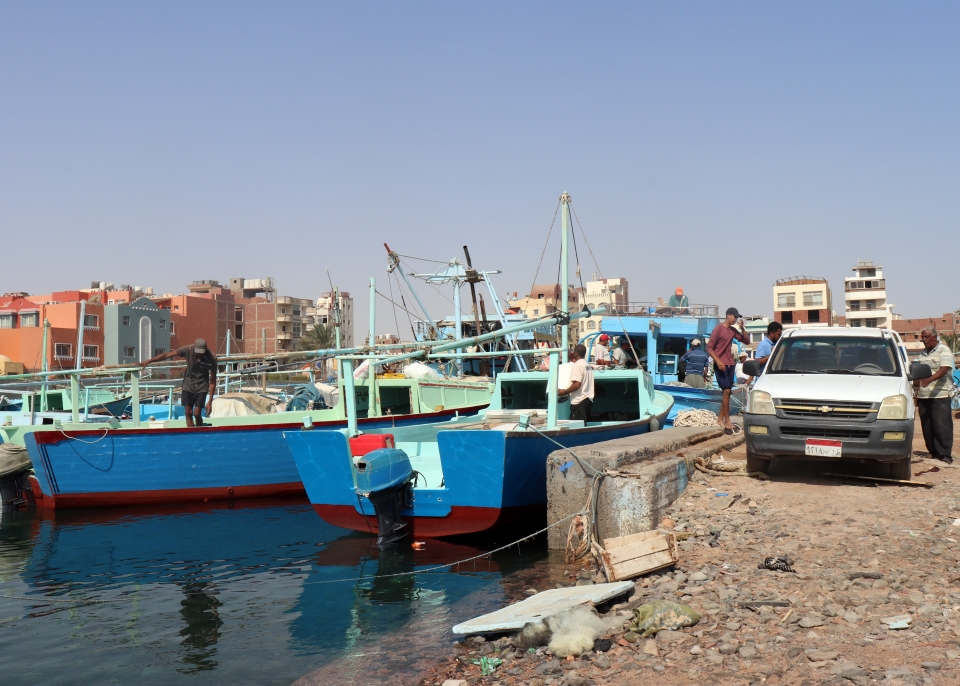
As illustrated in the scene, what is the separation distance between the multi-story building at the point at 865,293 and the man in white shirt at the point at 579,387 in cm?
9759

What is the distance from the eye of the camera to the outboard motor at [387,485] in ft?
30.8

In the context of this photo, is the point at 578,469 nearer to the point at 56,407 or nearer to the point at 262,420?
the point at 262,420

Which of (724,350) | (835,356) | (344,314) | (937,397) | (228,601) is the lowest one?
(228,601)

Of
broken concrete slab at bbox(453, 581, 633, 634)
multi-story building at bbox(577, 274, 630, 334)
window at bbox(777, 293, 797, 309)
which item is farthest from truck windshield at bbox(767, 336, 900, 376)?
window at bbox(777, 293, 797, 309)

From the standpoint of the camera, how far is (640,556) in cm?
684

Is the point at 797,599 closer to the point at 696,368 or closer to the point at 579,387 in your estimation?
the point at 579,387

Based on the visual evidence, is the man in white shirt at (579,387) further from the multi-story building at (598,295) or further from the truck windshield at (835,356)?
the multi-story building at (598,295)

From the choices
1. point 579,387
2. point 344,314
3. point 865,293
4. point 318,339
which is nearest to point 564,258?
point 579,387

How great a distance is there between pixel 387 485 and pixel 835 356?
17.9 ft

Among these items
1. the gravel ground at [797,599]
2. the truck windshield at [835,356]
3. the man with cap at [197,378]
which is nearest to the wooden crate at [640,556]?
the gravel ground at [797,599]

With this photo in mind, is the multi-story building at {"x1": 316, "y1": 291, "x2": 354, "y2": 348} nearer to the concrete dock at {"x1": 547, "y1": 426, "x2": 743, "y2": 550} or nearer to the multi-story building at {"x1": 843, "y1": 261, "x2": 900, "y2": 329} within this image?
the multi-story building at {"x1": 843, "y1": 261, "x2": 900, "y2": 329}

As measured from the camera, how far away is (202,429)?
14562mm

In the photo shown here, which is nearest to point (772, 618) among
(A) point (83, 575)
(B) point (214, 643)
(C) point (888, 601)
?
(C) point (888, 601)

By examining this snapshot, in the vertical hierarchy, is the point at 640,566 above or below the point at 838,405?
below
